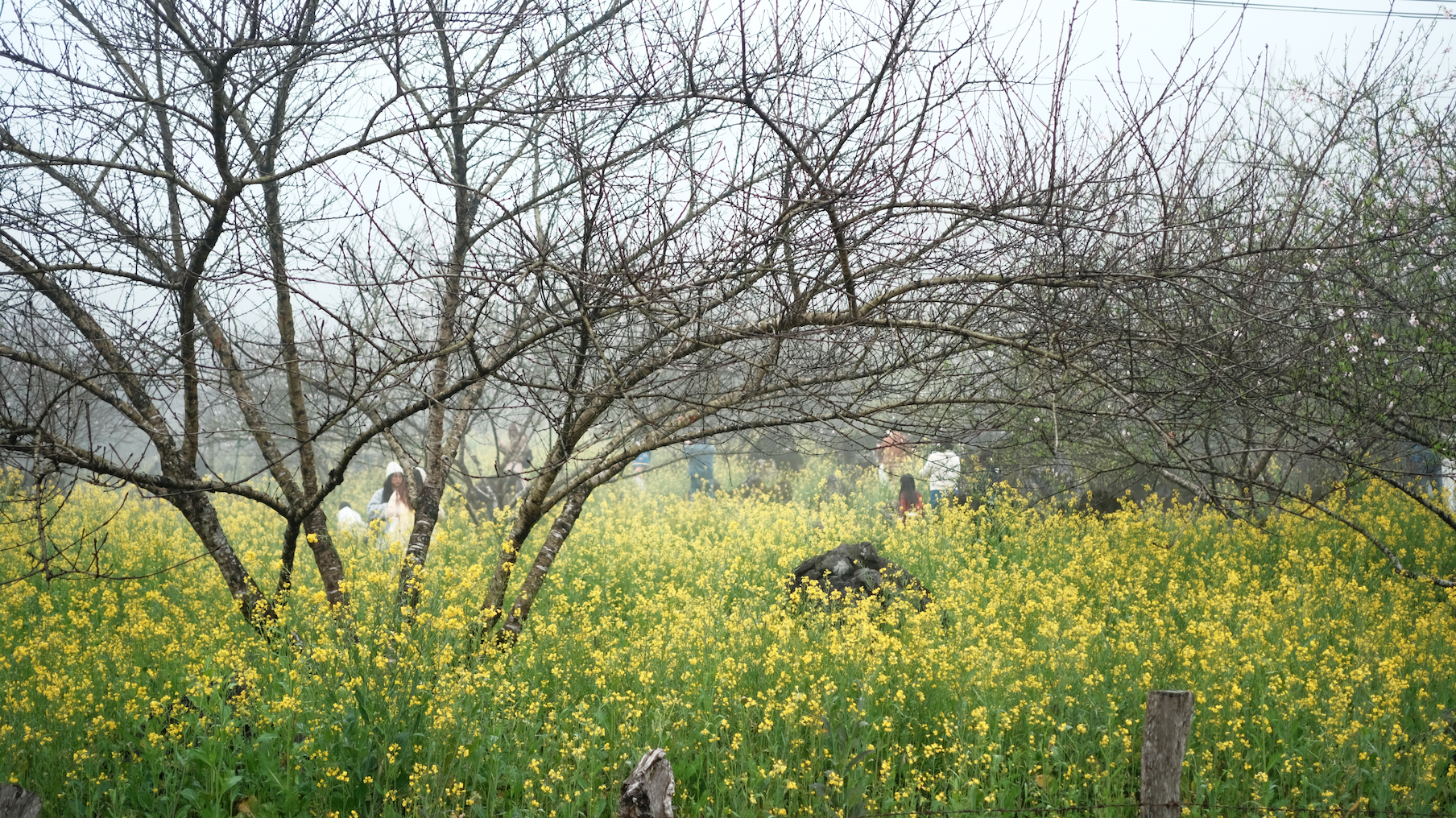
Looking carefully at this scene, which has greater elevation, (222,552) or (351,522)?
(351,522)

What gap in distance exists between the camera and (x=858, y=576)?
771 centimetres

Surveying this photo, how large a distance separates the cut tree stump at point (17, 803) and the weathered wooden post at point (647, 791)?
207cm

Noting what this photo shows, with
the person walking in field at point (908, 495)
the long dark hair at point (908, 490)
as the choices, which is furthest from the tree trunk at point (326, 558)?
the long dark hair at point (908, 490)

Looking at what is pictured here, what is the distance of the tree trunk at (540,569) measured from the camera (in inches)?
218

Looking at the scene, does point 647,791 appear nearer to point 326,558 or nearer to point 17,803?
point 17,803

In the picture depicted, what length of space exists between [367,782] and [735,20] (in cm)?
345

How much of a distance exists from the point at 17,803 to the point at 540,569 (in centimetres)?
271

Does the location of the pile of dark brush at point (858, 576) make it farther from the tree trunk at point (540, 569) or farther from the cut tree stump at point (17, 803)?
the cut tree stump at point (17, 803)

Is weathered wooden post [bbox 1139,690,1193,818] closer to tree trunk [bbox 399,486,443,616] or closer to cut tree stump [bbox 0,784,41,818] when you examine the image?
tree trunk [bbox 399,486,443,616]

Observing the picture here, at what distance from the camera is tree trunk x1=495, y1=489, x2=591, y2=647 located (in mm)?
5539

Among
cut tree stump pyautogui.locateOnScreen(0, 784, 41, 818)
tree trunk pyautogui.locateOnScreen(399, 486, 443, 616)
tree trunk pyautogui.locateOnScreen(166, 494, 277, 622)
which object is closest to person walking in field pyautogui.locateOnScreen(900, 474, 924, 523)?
tree trunk pyautogui.locateOnScreen(399, 486, 443, 616)

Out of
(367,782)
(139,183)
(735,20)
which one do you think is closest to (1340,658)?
(735,20)

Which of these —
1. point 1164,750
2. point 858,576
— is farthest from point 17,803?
point 858,576

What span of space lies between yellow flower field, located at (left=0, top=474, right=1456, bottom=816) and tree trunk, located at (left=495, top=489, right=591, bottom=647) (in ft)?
0.42
